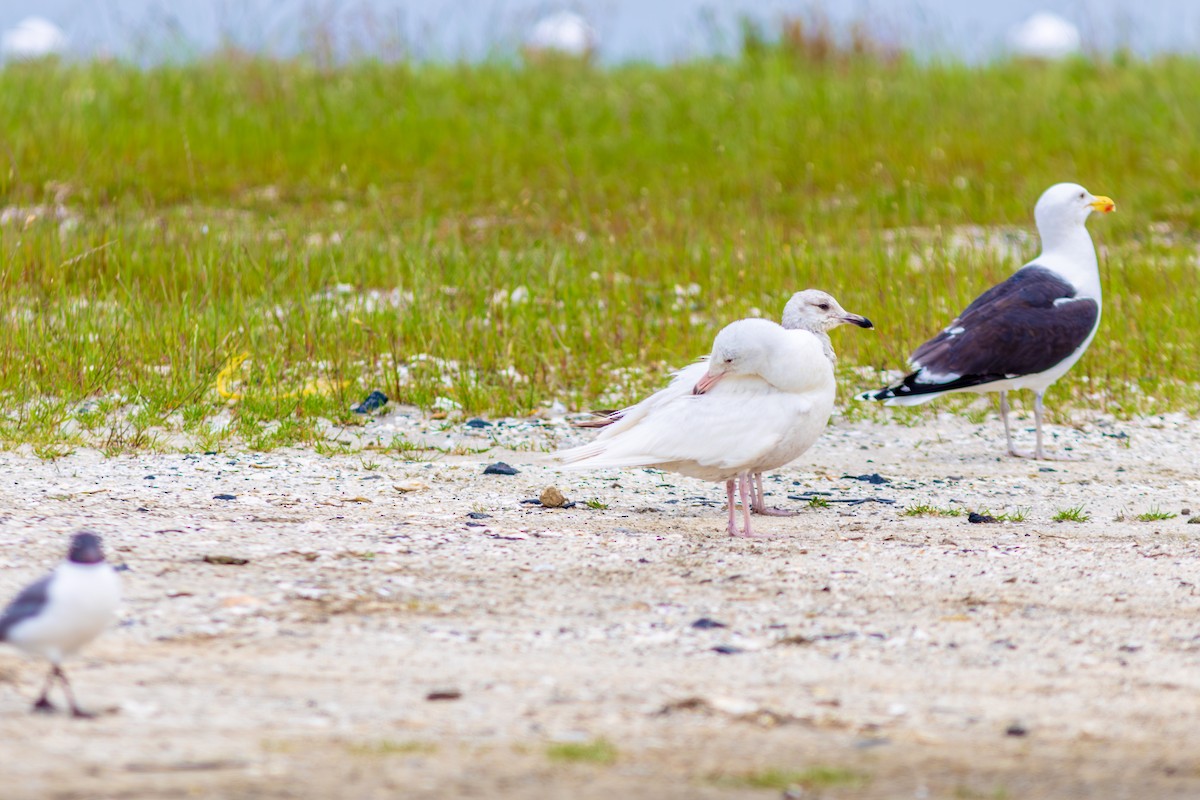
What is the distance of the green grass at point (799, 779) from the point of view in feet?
10.8

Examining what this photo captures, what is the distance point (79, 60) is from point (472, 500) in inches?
536

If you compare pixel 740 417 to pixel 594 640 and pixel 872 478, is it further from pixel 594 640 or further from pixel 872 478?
pixel 594 640

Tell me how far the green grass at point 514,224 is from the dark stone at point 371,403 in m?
0.13

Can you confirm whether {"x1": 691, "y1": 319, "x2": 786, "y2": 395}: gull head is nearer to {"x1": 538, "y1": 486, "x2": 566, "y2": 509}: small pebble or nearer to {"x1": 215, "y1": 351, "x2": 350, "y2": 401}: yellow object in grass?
{"x1": 538, "y1": 486, "x2": 566, "y2": 509}: small pebble

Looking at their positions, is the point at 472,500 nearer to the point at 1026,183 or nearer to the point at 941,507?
the point at 941,507

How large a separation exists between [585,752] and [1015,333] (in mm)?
5109

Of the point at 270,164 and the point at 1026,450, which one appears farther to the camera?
the point at 270,164

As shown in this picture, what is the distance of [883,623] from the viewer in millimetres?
4637

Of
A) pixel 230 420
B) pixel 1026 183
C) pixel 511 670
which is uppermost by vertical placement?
pixel 1026 183

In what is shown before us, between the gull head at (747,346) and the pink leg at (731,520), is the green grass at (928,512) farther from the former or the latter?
the gull head at (747,346)

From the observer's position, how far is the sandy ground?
11.0ft

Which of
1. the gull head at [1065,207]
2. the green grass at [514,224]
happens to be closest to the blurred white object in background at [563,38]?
the green grass at [514,224]

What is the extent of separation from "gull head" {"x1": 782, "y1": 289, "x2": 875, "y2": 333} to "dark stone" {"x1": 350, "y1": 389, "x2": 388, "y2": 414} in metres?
2.57

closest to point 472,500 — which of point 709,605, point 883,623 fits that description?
point 709,605
